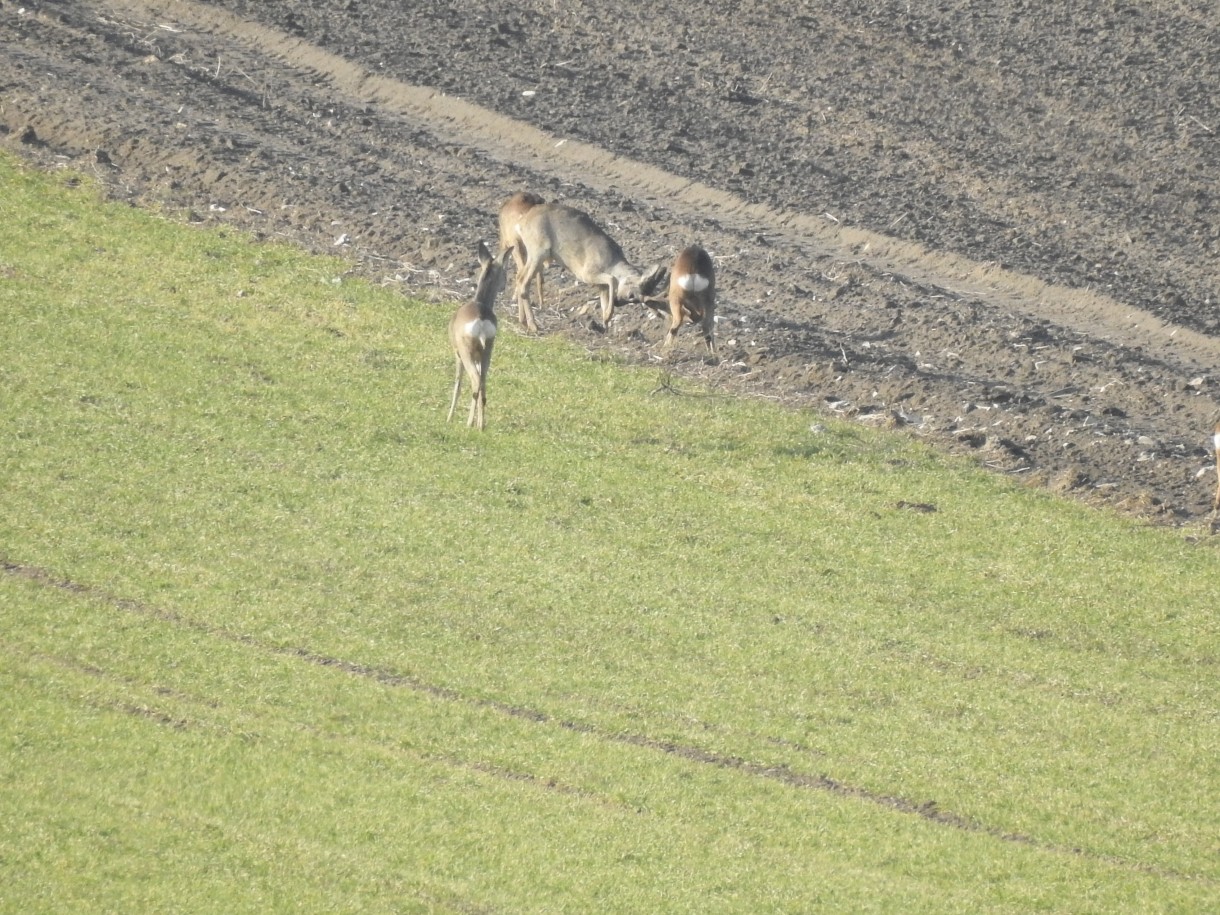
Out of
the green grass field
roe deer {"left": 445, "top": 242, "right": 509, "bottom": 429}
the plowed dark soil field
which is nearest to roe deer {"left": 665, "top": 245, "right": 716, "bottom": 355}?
the green grass field

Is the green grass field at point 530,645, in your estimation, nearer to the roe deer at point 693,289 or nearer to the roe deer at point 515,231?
the roe deer at point 515,231

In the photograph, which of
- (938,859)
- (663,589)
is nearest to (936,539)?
(663,589)

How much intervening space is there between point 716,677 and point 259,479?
5.98 m

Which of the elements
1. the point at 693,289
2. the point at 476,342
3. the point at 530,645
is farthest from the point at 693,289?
the point at 530,645

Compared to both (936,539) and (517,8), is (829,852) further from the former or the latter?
(517,8)

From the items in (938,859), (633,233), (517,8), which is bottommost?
(938,859)

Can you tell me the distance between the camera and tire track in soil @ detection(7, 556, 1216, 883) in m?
14.1

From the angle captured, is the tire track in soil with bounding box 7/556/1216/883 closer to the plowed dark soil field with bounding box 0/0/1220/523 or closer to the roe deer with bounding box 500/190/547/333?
the plowed dark soil field with bounding box 0/0/1220/523

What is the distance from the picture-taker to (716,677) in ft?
53.7

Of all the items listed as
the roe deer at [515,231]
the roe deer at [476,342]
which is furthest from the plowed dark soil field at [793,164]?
the roe deer at [476,342]

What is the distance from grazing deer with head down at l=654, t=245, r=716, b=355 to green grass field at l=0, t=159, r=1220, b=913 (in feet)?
3.27

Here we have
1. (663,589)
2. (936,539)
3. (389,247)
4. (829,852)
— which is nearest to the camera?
(829,852)

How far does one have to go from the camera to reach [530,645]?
16.7 meters

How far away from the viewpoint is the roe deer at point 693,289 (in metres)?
22.7
